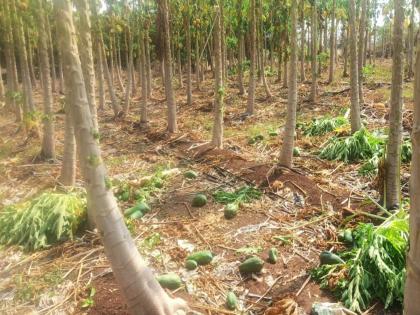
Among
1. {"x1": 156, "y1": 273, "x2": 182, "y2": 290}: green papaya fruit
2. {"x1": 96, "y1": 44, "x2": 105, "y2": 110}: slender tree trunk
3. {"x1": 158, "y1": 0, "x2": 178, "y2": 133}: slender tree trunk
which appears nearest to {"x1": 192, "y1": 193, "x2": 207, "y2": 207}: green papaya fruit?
{"x1": 156, "y1": 273, "x2": 182, "y2": 290}: green papaya fruit

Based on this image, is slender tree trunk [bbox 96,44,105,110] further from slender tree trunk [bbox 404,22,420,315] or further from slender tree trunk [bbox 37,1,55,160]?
slender tree trunk [bbox 404,22,420,315]

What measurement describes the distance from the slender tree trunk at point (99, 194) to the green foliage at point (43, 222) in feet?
8.70

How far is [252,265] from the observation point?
15.2 ft

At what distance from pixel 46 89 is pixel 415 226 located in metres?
8.91

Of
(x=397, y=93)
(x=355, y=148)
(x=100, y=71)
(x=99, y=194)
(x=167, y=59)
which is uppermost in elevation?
(x=167, y=59)

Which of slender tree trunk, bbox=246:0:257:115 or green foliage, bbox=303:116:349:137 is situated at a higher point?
slender tree trunk, bbox=246:0:257:115

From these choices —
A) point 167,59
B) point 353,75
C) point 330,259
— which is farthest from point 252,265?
point 167,59

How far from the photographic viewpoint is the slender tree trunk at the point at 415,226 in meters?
1.03

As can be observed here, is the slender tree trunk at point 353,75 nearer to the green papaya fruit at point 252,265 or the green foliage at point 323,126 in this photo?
the green foliage at point 323,126

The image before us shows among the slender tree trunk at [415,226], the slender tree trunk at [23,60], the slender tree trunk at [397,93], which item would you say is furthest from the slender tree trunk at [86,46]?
the slender tree trunk at [23,60]

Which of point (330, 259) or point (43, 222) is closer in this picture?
point (330, 259)

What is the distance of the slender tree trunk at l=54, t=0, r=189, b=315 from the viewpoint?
292 centimetres

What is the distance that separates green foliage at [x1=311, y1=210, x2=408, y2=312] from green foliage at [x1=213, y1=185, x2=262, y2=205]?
87.2 inches

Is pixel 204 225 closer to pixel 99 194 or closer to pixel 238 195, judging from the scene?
pixel 238 195
